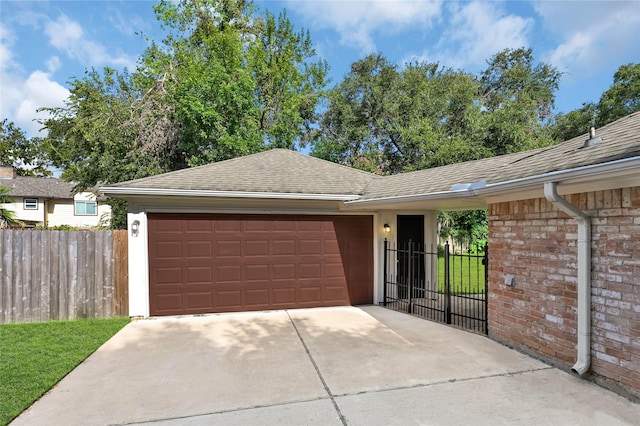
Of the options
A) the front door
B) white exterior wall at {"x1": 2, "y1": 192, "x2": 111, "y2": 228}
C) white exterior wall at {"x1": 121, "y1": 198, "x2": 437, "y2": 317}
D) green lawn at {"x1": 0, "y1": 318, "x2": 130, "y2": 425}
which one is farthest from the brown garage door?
white exterior wall at {"x1": 2, "y1": 192, "x2": 111, "y2": 228}

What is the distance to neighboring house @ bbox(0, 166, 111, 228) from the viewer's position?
80.2 feet

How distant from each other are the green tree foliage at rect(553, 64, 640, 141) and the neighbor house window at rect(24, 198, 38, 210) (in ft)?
113

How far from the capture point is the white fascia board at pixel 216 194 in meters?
6.25

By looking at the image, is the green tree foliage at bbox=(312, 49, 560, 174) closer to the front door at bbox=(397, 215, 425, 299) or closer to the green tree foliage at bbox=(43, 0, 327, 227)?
the green tree foliage at bbox=(43, 0, 327, 227)

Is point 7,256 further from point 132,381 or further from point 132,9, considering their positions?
point 132,9

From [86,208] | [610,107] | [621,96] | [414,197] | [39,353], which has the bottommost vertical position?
[39,353]

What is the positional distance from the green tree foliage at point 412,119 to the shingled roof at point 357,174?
9.20 meters

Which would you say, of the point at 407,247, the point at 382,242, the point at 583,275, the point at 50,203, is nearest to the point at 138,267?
the point at 382,242

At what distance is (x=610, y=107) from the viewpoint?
18.0 m

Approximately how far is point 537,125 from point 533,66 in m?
8.35

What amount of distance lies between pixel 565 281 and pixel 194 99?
48.1ft

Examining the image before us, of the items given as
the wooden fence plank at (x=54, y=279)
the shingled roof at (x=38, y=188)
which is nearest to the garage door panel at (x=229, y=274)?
the wooden fence plank at (x=54, y=279)

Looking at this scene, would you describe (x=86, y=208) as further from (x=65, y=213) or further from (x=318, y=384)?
(x=318, y=384)

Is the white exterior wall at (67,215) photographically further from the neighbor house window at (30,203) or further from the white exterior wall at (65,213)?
the neighbor house window at (30,203)
